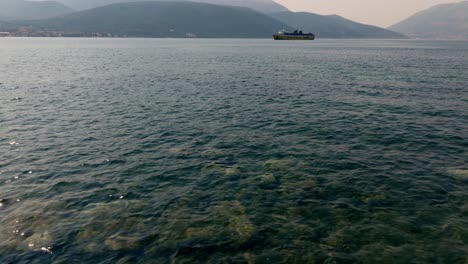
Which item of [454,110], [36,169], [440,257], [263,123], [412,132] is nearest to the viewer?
[440,257]

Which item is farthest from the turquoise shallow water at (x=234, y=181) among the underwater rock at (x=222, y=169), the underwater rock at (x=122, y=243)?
the underwater rock at (x=222, y=169)

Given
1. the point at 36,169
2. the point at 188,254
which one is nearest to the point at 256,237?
the point at 188,254

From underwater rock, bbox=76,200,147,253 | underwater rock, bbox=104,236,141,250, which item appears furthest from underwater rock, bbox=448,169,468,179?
underwater rock, bbox=104,236,141,250

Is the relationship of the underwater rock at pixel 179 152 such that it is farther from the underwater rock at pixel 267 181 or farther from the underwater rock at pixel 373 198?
the underwater rock at pixel 373 198

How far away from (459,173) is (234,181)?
19.2 m

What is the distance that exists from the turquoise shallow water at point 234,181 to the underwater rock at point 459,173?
19 centimetres

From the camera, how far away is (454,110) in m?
45.9

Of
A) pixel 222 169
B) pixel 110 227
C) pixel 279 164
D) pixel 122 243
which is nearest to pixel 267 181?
pixel 279 164

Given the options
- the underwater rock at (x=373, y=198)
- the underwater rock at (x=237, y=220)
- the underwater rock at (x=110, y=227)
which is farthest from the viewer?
the underwater rock at (x=373, y=198)

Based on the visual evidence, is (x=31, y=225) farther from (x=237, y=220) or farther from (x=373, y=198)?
(x=373, y=198)

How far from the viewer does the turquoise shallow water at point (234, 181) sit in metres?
17.3

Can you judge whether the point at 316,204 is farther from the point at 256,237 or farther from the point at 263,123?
the point at 263,123

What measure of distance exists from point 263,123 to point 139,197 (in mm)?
22308

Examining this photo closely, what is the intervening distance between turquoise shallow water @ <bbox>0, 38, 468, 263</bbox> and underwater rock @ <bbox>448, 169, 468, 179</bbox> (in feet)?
0.61
